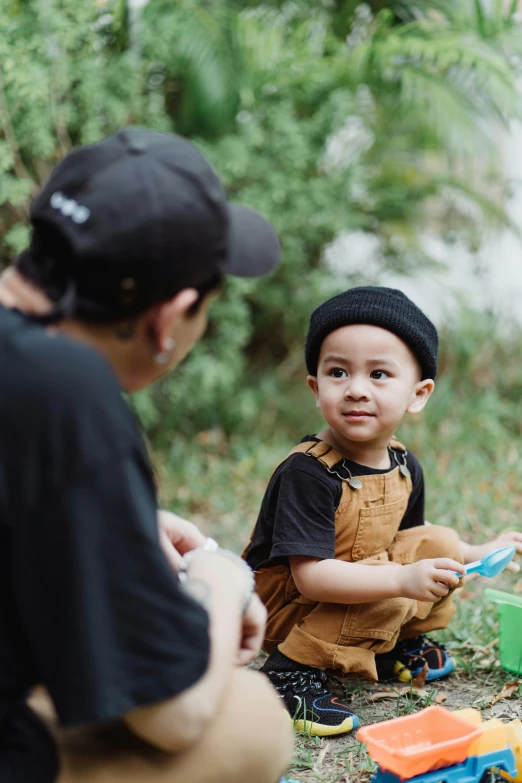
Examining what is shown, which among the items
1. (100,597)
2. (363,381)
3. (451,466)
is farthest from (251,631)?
(451,466)

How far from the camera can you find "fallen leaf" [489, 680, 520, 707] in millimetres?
2395

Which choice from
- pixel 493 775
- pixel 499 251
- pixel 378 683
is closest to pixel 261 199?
pixel 499 251

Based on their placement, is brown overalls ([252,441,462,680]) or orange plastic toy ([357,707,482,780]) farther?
brown overalls ([252,441,462,680])

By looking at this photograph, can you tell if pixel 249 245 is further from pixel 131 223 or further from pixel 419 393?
pixel 419 393

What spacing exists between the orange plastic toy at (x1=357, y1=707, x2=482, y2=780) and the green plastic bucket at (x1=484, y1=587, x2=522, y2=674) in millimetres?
560

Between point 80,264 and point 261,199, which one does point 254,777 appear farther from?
point 261,199

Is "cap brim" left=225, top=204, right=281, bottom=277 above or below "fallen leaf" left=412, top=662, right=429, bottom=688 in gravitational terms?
above

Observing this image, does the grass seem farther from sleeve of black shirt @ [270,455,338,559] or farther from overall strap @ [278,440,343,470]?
overall strap @ [278,440,343,470]

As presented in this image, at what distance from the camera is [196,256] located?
137 cm

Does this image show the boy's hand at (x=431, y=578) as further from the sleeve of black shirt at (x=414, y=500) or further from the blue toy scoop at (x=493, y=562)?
the sleeve of black shirt at (x=414, y=500)

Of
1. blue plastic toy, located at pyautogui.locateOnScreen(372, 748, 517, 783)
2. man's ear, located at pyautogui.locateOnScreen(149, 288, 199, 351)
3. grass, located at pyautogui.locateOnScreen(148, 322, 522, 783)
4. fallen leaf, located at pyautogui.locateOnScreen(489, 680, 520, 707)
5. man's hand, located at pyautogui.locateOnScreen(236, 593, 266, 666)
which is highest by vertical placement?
man's ear, located at pyautogui.locateOnScreen(149, 288, 199, 351)

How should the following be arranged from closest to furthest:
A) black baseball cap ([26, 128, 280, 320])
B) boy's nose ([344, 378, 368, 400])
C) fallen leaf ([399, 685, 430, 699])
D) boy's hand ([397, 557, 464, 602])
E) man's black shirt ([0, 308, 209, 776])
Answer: man's black shirt ([0, 308, 209, 776]) → black baseball cap ([26, 128, 280, 320]) → boy's hand ([397, 557, 464, 602]) → boy's nose ([344, 378, 368, 400]) → fallen leaf ([399, 685, 430, 699])

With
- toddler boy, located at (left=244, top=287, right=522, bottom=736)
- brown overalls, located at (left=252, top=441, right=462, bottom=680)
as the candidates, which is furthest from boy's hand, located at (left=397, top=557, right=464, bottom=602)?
brown overalls, located at (left=252, top=441, right=462, bottom=680)

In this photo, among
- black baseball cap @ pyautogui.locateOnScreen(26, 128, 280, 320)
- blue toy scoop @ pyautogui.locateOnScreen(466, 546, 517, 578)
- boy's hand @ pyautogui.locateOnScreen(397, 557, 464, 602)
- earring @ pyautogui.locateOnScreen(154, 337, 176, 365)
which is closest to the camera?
black baseball cap @ pyautogui.locateOnScreen(26, 128, 280, 320)
